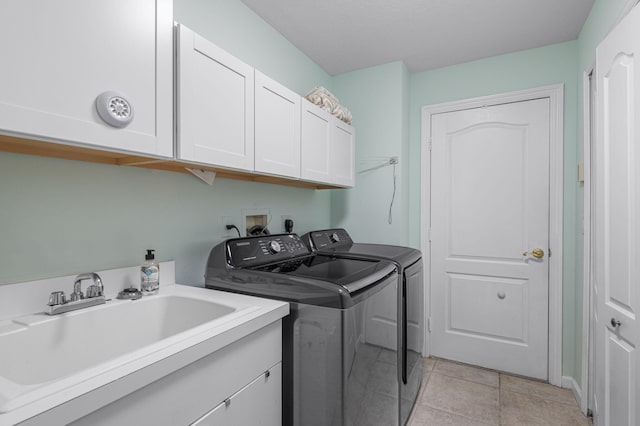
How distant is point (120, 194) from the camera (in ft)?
4.16

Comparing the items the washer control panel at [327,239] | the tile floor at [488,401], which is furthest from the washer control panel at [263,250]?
the tile floor at [488,401]

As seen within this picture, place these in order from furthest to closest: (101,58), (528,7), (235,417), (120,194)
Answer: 1. (528,7)
2. (120,194)
3. (235,417)
4. (101,58)

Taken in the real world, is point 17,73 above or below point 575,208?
above

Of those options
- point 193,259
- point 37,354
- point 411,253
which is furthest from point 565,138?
point 37,354

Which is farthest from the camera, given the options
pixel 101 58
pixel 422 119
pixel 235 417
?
pixel 422 119

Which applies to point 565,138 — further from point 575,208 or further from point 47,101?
point 47,101

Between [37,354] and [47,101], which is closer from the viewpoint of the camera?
[47,101]

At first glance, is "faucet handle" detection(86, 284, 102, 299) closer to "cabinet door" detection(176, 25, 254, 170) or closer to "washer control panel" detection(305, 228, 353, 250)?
"cabinet door" detection(176, 25, 254, 170)

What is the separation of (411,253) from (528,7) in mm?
1647

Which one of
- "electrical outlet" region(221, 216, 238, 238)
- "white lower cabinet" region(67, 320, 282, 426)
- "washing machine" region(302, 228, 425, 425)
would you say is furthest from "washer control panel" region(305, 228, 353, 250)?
"white lower cabinet" region(67, 320, 282, 426)

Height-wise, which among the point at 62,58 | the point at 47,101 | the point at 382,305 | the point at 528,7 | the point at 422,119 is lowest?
the point at 382,305

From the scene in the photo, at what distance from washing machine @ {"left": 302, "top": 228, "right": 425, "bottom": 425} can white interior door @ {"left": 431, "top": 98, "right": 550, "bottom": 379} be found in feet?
2.35

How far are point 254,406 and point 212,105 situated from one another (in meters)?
1.11

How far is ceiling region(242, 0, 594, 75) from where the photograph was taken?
74.5 inches
